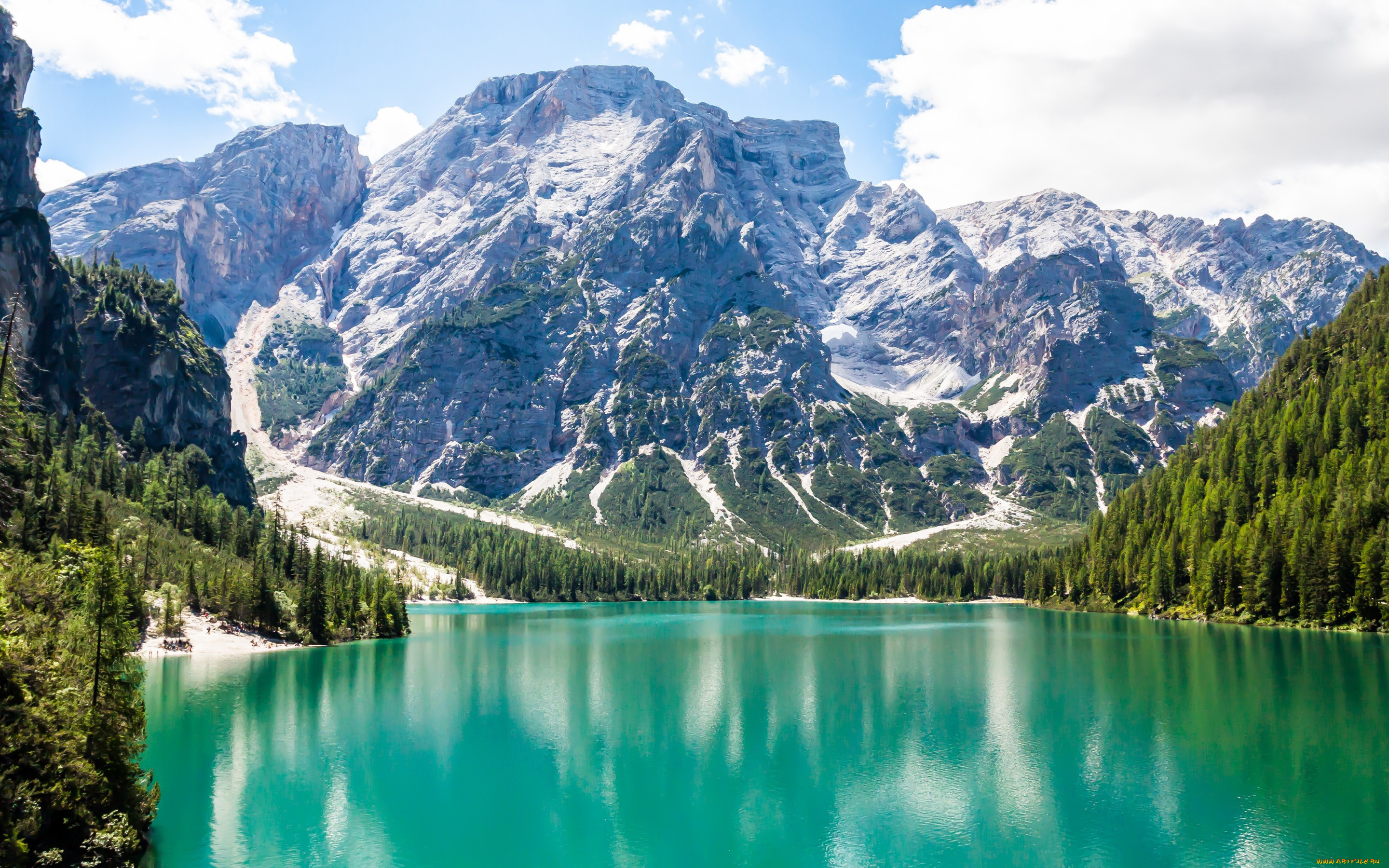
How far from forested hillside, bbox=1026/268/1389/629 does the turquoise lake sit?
14500mm

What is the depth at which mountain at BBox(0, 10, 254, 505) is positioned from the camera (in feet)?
491

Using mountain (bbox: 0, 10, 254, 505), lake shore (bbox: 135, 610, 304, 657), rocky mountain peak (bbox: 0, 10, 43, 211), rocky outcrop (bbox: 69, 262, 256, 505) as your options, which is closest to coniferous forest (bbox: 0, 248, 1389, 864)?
lake shore (bbox: 135, 610, 304, 657)

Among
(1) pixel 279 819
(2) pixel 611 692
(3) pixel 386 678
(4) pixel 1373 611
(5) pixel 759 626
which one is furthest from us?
(5) pixel 759 626

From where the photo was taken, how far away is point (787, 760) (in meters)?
43.5

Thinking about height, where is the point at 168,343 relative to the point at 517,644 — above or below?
above

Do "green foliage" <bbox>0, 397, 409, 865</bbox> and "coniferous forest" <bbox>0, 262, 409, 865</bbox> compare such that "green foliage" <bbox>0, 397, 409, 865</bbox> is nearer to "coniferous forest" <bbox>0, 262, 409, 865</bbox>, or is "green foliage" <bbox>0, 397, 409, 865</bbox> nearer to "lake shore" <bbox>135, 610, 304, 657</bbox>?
"coniferous forest" <bbox>0, 262, 409, 865</bbox>

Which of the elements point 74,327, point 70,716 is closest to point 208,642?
point 70,716

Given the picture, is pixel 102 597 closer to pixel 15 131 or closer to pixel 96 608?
pixel 96 608

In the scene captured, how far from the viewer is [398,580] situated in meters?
190

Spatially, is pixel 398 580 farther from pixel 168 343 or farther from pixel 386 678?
pixel 386 678

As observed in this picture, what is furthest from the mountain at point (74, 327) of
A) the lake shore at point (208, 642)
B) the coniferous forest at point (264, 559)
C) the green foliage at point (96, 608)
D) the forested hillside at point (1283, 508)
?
the forested hillside at point (1283, 508)

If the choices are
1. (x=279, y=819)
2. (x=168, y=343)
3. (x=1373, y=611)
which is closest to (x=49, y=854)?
(x=279, y=819)

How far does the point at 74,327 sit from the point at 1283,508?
207 m

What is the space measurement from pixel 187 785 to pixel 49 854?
55.1 feet
